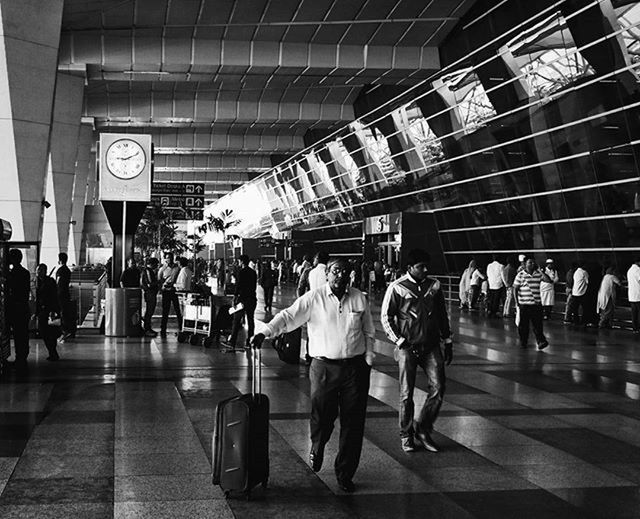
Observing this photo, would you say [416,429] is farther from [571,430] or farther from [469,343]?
[469,343]

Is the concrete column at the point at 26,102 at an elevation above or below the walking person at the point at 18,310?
above

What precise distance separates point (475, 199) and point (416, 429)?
27337 millimetres

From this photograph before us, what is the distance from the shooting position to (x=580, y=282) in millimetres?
23594

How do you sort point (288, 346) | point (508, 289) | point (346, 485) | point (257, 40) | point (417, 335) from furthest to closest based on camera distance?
point (257, 40) < point (508, 289) < point (288, 346) < point (417, 335) < point (346, 485)

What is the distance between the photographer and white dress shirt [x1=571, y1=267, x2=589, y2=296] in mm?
23562

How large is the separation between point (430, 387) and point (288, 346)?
10.8 feet

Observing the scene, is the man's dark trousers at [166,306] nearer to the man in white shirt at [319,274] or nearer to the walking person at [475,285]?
the man in white shirt at [319,274]

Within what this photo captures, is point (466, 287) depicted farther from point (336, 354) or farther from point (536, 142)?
point (336, 354)

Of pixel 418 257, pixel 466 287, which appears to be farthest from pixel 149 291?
pixel 466 287

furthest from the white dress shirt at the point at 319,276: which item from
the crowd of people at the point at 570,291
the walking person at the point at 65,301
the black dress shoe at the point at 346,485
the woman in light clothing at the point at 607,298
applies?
the woman in light clothing at the point at 607,298

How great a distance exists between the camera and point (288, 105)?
41.6 m

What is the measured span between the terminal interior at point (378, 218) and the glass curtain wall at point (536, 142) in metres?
0.10

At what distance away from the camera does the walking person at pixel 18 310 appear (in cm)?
1364

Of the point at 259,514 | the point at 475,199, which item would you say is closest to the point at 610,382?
the point at 259,514
